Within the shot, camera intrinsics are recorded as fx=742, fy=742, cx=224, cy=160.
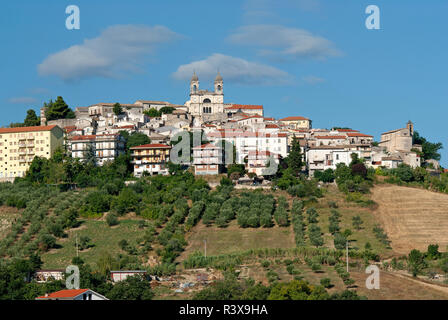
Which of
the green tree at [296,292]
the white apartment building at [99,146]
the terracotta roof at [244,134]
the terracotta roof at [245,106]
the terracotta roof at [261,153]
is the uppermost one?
the terracotta roof at [245,106]

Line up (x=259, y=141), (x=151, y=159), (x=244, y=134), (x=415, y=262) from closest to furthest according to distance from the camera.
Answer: (x=415, y=262) → (x=151, y=159) → (x=259, y=141) → (x=244, y=134)

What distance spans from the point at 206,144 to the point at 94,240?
84.3ft

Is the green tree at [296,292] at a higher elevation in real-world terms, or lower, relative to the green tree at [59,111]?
Answer: lower

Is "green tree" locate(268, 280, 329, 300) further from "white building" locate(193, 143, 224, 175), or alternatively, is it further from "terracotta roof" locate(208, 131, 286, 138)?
"terracotta roof" locate(208, 131, 286, 138)

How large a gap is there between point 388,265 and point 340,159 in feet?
111

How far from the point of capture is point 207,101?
12419cm

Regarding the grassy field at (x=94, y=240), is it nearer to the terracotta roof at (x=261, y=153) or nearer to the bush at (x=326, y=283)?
the bush at (x=326, y=283)

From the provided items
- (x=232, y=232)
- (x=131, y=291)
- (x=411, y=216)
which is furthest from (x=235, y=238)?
(x=131, y=291)

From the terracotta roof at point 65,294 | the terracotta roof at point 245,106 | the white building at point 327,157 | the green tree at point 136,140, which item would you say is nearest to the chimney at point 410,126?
the white building at point 327,157

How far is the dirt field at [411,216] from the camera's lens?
214 ft

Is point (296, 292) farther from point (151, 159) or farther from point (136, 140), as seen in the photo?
point (136, 140)

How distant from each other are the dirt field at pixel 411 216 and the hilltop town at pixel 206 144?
11034 millimetres

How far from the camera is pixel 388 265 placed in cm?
5781
